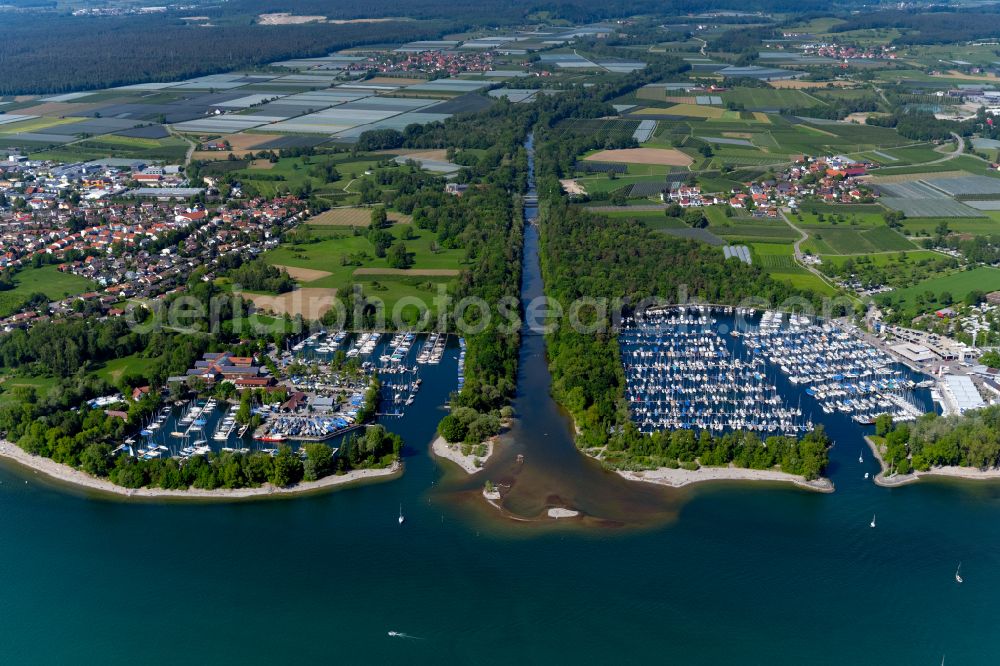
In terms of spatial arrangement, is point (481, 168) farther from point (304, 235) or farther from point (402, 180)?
point (304, 235)

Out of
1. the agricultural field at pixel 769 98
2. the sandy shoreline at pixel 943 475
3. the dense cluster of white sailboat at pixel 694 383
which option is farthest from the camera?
the agricultural field at pixel 769 98

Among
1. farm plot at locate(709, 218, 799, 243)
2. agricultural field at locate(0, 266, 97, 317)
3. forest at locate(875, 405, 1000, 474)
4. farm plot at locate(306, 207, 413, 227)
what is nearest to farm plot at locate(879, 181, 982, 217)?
farm plot at locate(709, 218, 799, 243)

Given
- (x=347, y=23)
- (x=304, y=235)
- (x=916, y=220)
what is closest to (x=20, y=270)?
(x=304, y=235)

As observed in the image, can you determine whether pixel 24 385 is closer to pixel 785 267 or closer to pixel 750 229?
pixel 785 267

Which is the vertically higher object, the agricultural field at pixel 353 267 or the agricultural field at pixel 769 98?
the agricultural field at pixel 769 98

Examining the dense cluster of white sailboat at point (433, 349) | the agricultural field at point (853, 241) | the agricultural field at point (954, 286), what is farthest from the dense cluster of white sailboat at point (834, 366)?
→ the dense cluster of white sailboat at point (433, 349)

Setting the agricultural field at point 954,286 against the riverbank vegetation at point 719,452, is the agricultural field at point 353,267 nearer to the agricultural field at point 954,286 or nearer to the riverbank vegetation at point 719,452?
the riverbank vegetation at point 719,452
